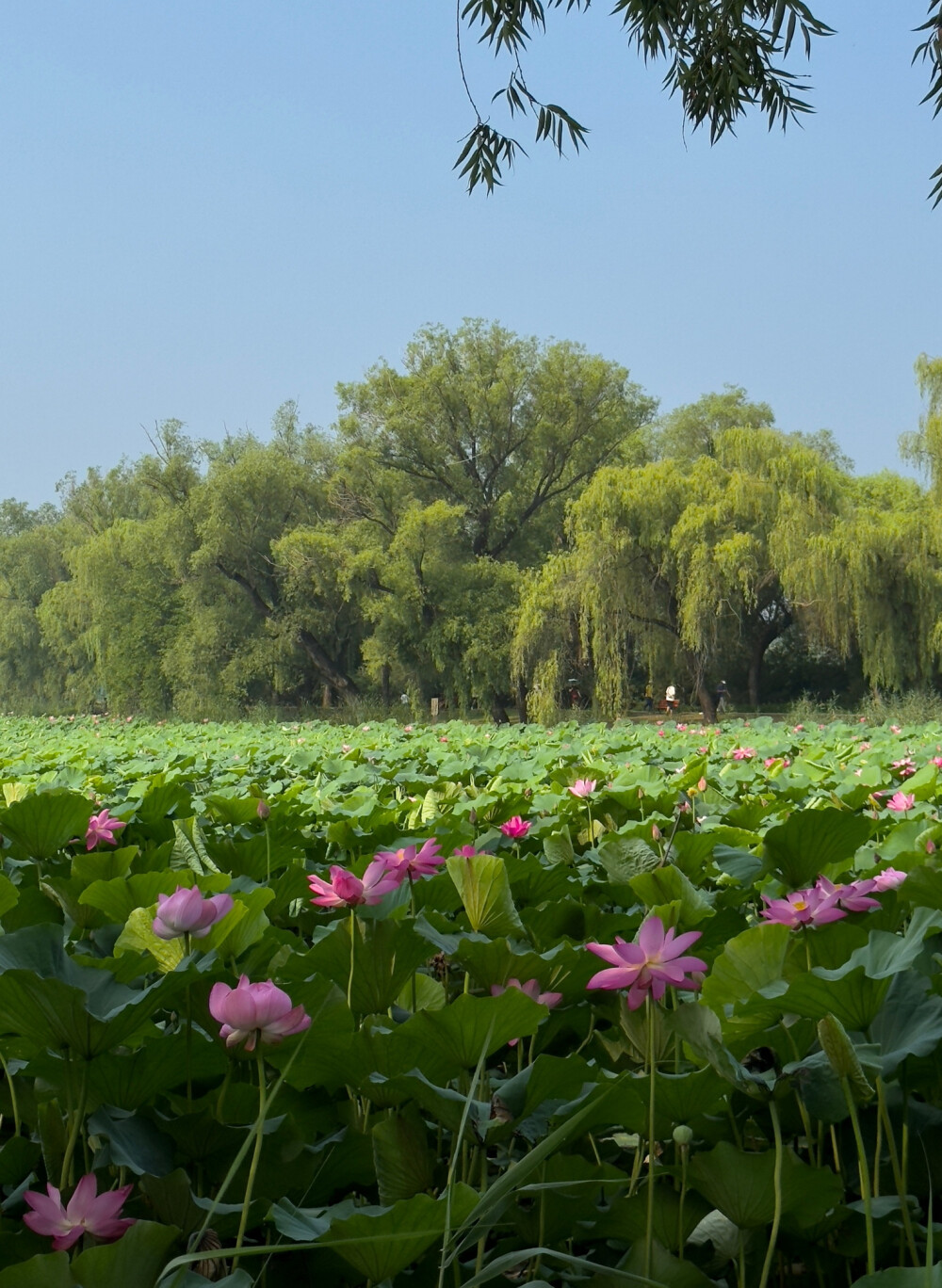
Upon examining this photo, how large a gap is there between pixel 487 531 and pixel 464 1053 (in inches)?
1111

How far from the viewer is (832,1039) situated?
29.7 inches

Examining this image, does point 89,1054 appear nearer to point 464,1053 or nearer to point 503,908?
point 464,1053

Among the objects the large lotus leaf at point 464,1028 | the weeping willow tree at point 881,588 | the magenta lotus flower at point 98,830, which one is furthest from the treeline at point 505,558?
the large lotus leaf at point 464,1028

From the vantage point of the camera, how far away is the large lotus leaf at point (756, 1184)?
2.57 ft

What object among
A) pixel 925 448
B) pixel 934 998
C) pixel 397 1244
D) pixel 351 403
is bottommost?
pixel 397 1244

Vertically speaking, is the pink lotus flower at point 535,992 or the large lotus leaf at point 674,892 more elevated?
the large lotus leaf at point 674,892

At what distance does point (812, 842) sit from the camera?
1.34m

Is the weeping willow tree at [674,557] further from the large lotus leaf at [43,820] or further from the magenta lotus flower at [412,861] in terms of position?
the magenta lotus flower at [412,861]

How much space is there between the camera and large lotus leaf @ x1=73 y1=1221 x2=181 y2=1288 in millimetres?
658

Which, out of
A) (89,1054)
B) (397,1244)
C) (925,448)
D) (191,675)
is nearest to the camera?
(397,1244)

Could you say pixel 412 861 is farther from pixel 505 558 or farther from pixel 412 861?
pixel 505 558

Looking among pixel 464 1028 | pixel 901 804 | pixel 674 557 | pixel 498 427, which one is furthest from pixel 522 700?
pixel 464 1028

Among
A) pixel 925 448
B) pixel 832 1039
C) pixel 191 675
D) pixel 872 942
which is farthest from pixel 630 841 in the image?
pixel 191 675

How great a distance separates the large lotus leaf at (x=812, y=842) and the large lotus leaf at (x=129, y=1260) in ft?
2.81
